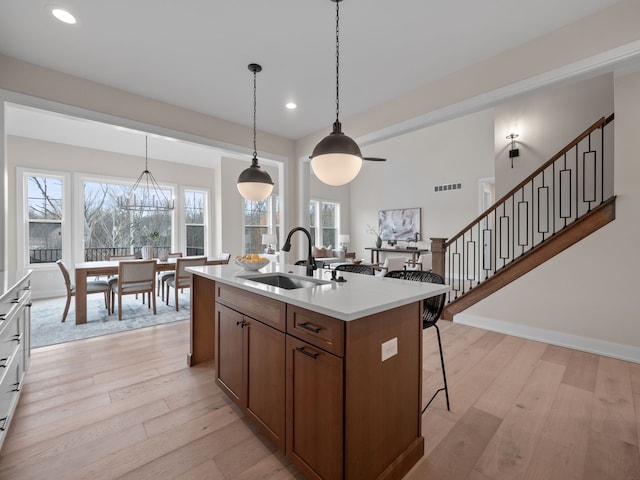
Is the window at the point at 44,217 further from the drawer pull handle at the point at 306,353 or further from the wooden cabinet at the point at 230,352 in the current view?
the drawer pull handle at the point at 306,353

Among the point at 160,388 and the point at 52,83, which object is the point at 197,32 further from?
the point at 160,388

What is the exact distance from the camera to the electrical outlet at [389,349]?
140 centimetres

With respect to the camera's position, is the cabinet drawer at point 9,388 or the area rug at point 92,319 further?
the area rug at point 92,319

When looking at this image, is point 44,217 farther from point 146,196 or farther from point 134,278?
point 134,278

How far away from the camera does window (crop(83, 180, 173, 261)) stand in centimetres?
597

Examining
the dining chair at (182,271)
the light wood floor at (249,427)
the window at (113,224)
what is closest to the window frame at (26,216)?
the window at (113,224)

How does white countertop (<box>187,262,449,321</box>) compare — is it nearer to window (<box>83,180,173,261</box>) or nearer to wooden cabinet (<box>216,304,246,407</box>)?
wooden cabinet (<box>216,304,246,407</box>)

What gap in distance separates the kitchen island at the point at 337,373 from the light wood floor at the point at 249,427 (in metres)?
0.24

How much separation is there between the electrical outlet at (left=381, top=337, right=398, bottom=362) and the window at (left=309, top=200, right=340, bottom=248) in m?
8.13

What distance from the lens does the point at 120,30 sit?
2.40 m

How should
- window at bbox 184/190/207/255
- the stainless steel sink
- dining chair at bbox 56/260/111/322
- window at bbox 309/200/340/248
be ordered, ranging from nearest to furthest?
the stainless steel sink
dining chair at bbox 56/260/111/322
window at bbox 184/190/207/255
window at bbox 309/200/340/248

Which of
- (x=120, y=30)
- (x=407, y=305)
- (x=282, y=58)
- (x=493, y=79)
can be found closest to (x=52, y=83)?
(x=120, y=30)

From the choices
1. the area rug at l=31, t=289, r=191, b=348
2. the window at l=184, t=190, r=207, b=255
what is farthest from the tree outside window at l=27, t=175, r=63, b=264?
the window at l=184, t=190, r=207, b=255

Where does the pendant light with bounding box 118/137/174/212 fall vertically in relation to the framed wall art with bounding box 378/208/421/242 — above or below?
above
